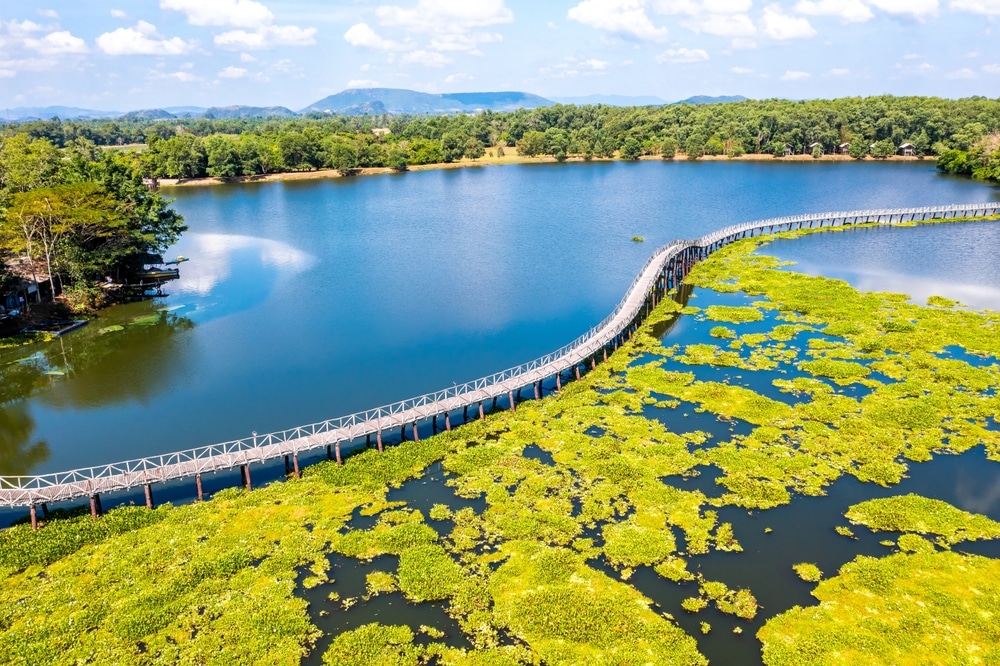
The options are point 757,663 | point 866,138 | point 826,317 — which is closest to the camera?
point 757,663

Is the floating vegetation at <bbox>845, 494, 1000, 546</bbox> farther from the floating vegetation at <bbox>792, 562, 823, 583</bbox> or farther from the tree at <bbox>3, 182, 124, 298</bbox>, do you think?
the tree at <bbox>3, 182, 124, 298</bbox>

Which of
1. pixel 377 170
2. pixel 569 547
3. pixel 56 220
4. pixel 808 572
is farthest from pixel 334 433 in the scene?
pixel 377 170

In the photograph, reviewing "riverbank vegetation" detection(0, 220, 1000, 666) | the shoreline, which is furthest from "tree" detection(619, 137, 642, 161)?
"riverbank vegetation" detection(0, 220, 1000, 666)

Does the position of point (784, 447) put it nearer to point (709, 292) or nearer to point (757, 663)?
point (757, 663)

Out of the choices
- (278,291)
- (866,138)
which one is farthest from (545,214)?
(866,138)

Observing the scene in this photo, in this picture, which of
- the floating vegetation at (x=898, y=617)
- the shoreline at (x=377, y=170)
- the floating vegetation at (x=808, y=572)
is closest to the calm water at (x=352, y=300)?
the shoreline at (x=377, y=170)

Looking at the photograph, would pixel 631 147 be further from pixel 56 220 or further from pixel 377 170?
pixel 56 220

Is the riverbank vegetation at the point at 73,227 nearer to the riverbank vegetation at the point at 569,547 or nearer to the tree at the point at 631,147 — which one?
the riverbank vegetation at the point at 569,547
